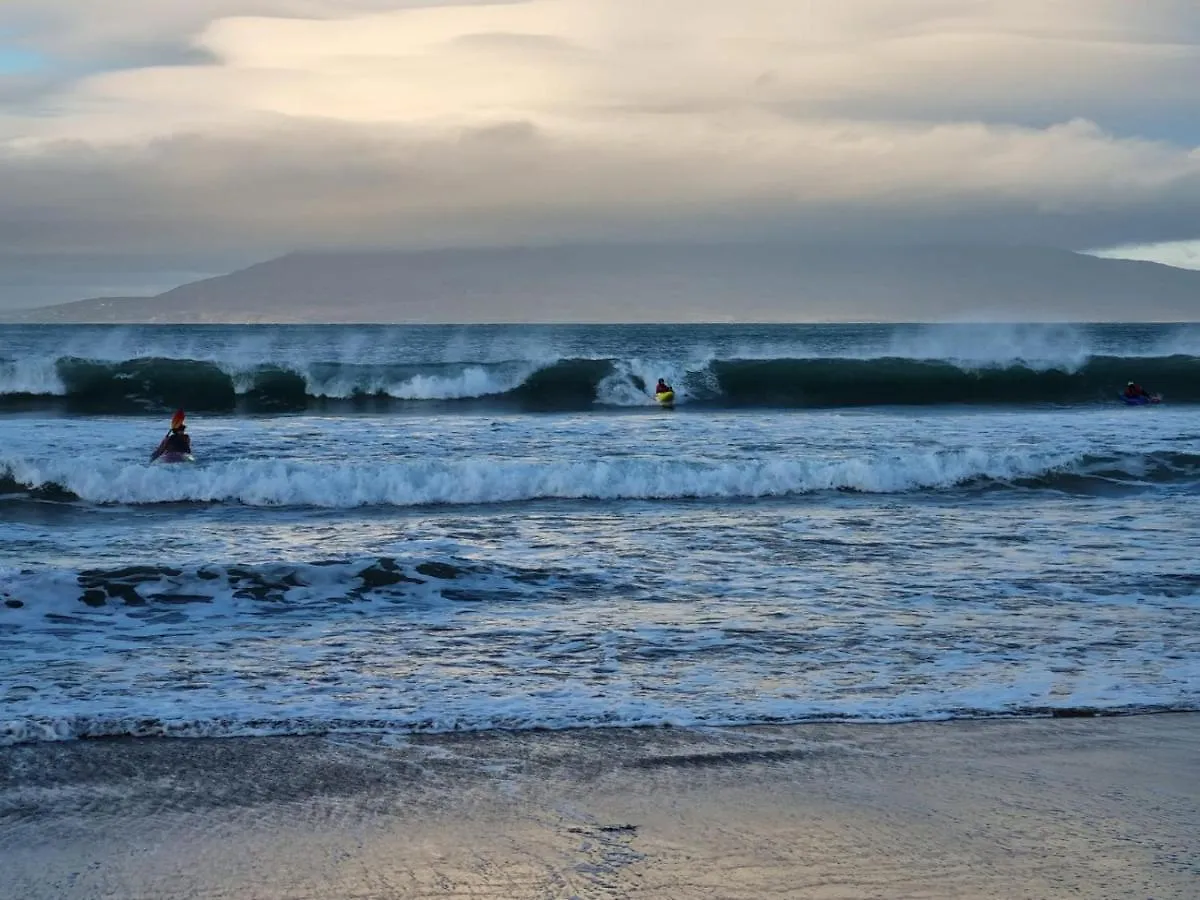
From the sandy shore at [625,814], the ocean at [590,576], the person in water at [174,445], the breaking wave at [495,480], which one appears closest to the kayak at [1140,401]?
the ocean at [590,576]

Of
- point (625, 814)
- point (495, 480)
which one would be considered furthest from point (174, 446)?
point (625, 814)

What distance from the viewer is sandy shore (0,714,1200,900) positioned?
471cm

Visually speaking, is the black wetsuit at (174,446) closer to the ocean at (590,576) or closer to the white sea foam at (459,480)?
the ocean at (590,576)

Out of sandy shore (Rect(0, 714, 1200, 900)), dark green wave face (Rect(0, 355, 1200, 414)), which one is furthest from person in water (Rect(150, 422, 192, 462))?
dark green wave face (Rect(0, 355, 1200, 414))

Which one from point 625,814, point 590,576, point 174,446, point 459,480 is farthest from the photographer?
point 174,446

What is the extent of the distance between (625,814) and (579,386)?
3409 centimetres

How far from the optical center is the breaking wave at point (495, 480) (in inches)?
646

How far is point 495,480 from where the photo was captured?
16812mm

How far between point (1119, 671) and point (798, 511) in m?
7.46

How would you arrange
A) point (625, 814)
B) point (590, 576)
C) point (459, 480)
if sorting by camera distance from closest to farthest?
point (625, 814) < point (590, 576) < point (459, 480)

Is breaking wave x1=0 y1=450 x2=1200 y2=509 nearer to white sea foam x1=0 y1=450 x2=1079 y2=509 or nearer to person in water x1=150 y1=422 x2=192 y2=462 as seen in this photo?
white sea foam x1=0 y1=450 x2=1079 y2=509

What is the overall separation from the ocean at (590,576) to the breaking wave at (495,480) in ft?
0.16

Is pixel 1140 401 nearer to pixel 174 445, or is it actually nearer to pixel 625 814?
pixel 174 445

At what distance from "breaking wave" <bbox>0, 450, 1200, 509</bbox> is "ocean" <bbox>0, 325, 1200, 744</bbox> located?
5 cm
